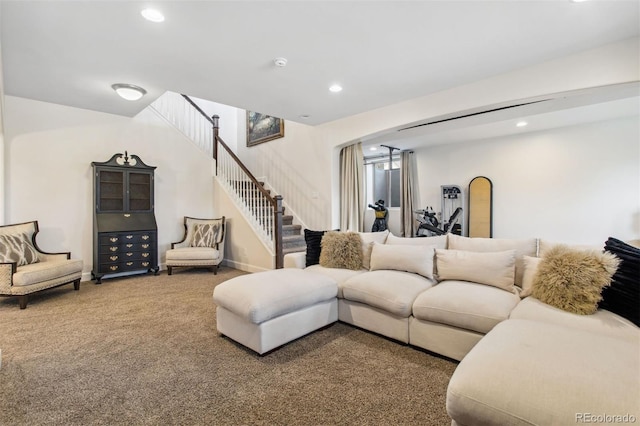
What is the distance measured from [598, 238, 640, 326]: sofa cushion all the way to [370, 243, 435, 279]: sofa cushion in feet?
4.00

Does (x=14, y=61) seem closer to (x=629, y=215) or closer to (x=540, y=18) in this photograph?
(x=540, y=18)

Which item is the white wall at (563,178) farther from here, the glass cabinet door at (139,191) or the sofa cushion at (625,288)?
the glass cabinet door at (139,191)

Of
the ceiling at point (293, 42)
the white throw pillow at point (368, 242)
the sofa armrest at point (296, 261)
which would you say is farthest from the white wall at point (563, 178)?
the sofa armrest at point (296, 261)

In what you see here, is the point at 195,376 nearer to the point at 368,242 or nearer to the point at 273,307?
the point at 273,307

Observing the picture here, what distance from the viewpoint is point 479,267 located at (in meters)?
2.59

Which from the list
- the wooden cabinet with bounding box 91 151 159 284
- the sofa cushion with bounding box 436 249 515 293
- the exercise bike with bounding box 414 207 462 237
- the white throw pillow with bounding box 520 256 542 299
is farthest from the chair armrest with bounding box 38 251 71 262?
the exercise bike with bounding box 414 207 462 237

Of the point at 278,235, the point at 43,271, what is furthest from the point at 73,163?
A: the point at 278,235

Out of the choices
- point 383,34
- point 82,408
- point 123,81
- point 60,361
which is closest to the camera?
point 82,408

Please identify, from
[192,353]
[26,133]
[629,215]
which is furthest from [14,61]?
[629,215]

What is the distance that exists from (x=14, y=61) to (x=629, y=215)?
8.28 m

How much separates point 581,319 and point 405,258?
136 cm

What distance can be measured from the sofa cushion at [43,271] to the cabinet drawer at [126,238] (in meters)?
0.57

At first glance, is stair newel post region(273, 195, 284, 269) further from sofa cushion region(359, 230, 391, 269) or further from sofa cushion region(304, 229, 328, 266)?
sofa cushion region(359, 230, 391, 269)

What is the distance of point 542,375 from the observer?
Answer: 1206mm
